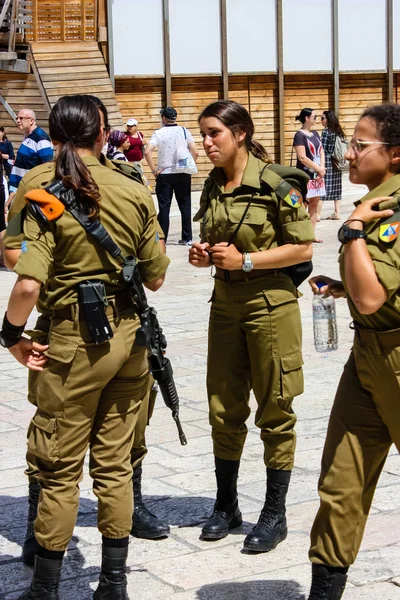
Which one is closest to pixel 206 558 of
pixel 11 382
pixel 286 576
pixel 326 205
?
pixel 286 576

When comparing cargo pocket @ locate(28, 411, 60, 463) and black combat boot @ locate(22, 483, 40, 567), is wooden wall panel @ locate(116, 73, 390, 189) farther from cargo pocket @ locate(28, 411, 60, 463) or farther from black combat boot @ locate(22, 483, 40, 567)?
cargo pocket @ locate(28, 411, 60, 463)

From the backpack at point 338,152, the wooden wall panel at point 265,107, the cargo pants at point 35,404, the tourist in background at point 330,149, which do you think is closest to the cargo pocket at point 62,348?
the cargo pants at point 35,404

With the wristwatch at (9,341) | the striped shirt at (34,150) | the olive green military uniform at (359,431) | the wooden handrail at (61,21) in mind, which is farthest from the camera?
the wooden handrail at (61,21)

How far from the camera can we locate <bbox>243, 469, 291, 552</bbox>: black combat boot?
4.39 m

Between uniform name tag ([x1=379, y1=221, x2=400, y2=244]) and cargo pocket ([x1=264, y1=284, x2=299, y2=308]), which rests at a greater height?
uniform name tag ([x1=379, y1=221, x2=400, y2=244])

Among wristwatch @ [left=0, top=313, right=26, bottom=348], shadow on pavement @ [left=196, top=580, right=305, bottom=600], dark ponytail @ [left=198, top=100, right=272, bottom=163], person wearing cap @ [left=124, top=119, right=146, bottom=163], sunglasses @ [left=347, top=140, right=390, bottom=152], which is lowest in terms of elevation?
shadow on pavement @ [left=196, top=580, right=305, bottom=600]

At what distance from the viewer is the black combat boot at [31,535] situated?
14.1ft

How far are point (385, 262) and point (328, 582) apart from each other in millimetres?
1079

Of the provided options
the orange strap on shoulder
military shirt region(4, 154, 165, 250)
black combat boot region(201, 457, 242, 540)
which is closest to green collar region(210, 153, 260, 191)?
military shirt region(4, 154, 165, 250)

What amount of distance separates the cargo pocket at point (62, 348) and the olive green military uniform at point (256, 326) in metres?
0.98

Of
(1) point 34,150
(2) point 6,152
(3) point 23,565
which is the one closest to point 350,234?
(3) point 23,565

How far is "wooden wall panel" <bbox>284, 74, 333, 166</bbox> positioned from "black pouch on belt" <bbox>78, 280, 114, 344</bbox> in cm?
1839

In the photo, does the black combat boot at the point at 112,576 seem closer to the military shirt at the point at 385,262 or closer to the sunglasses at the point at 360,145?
the military shirt at the point at 385,262

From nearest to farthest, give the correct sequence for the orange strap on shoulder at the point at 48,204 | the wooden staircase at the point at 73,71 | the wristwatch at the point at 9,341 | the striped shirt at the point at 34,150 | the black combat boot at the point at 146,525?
the orange strap on shoulder at the point at 48,204
the wristwatch at the point at 9,341
the black combat boot at the point at 146,525
the striped shirt at the point at 34,150
the wooden staircase at the point at 73,71
